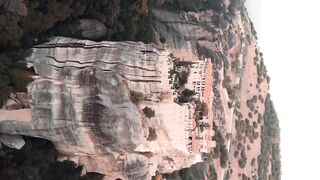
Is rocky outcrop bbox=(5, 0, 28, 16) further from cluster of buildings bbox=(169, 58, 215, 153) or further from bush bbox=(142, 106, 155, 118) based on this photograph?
cluster of buildings bbox=(169, 58, 215, 153)

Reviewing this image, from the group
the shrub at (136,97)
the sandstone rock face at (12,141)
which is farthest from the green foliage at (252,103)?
the sandstone rock face at (12,141)

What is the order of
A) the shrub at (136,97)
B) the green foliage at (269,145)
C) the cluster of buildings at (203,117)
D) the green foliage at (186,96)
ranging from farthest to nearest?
the green foliage at (269,145) → the green foliage at (186,96) → the cluster of buildings at (203,117) → the shrub at (136,97)

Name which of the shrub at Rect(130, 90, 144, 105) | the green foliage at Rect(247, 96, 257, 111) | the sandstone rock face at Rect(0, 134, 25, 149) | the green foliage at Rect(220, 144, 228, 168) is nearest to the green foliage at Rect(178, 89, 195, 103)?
the shrub at Rect(130, 90, 144, 105)

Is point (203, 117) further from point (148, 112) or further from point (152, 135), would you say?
point (148, 112)

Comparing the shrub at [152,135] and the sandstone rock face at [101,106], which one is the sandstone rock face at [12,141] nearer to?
the sandstone rock face at [101,106]

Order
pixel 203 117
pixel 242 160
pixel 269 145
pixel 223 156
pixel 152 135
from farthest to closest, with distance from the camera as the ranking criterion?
pixel 269 145, pixel 242 160, pixel 223 156, pixel 203 117, pixel 152 135

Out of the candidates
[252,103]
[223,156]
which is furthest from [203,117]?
[252,103]

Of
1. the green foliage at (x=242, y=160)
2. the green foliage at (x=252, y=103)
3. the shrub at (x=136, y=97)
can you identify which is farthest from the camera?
the green foliage at (x=252, y=103)

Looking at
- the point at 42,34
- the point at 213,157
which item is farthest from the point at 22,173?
the point at 213,157

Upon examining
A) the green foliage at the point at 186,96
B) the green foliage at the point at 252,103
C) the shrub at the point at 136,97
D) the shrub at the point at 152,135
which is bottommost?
the shrub at the point at 152,135
